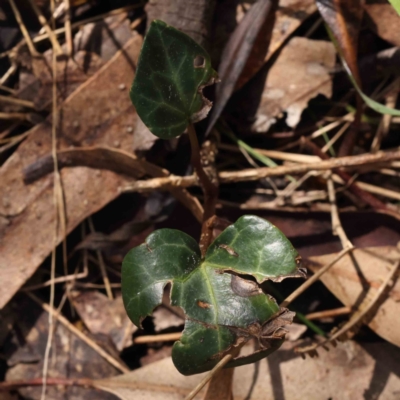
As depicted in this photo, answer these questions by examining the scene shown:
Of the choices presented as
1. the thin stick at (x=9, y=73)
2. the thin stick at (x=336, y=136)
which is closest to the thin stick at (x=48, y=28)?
the thin stick at (x=9, y=73)

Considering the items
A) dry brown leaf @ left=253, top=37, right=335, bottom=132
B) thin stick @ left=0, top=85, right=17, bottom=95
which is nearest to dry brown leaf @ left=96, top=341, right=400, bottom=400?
dry brown leaf @ left=253, top=37, right=335, bottom=132

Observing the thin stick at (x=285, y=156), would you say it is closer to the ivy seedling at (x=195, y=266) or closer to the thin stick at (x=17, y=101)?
the ivy seedling at (x=195, y=266)

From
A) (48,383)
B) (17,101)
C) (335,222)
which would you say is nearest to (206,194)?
(335,222)

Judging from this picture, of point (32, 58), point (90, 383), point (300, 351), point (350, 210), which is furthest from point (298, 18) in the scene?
point (90, 383)

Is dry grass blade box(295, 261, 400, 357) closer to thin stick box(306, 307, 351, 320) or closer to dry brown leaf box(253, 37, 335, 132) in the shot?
thin stick box(306, 307, 351, 320)

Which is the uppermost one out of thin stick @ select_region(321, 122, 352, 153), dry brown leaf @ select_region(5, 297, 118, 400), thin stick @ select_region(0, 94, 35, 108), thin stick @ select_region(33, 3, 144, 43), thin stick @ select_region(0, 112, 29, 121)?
thin stick @ select_region(33, 3, 144, 43)

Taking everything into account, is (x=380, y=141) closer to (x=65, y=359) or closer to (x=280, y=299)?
(x=280, y=299)

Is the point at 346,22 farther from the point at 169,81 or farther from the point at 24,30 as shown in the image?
the point at 24,30
